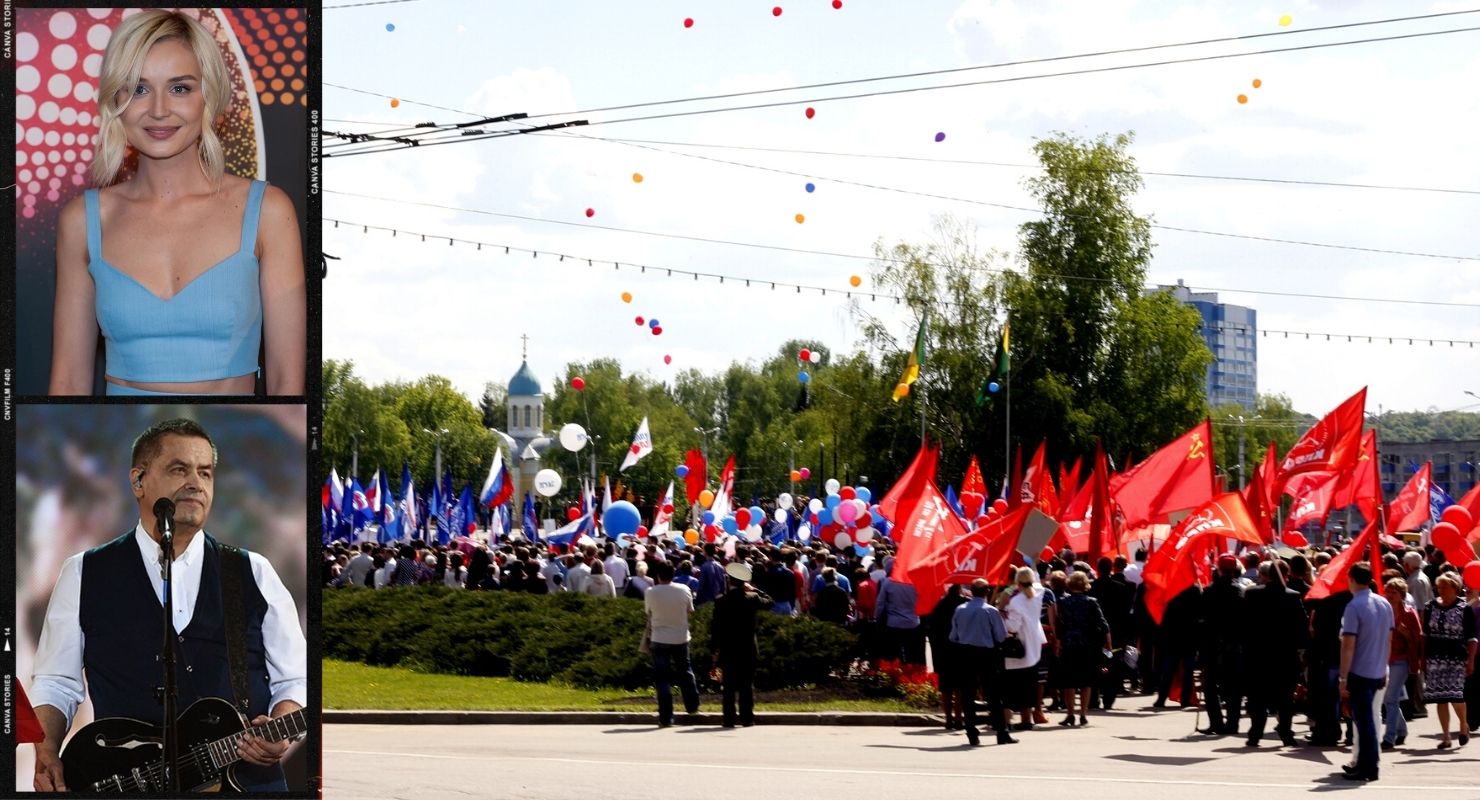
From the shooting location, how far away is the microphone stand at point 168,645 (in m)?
6.05

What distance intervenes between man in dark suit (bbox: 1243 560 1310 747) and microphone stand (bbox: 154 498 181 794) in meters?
12.9

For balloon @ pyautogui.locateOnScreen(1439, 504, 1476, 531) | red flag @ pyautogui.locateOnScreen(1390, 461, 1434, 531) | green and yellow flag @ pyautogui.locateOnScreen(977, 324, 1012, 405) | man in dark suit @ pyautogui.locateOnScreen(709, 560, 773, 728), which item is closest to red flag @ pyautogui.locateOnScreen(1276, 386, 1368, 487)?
balloon @ pyautogui.locateOnScreen(1439, 504, 1476, 531)

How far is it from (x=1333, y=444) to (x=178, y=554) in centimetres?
2060

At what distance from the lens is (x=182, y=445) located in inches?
240

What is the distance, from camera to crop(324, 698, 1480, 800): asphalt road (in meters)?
13.4

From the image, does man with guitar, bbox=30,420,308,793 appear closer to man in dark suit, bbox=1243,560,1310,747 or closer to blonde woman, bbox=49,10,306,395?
blonde woman, bbox=49,10,306,395

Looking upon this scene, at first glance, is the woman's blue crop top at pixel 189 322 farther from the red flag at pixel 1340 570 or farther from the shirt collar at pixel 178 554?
the red flag at pixel 1340 570

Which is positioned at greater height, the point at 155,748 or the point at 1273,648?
the point at 155,748

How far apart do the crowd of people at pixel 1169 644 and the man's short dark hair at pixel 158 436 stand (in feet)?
36.1

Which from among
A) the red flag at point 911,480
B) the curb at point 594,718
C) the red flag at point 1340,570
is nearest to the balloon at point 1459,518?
the red flag at point 911,480

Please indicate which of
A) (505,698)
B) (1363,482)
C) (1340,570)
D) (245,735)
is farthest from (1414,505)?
(245,735)

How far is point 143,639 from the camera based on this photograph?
618 cm

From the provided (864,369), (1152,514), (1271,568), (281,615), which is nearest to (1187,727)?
(1271,568)

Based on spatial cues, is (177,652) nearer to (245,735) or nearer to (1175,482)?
(245,735)
